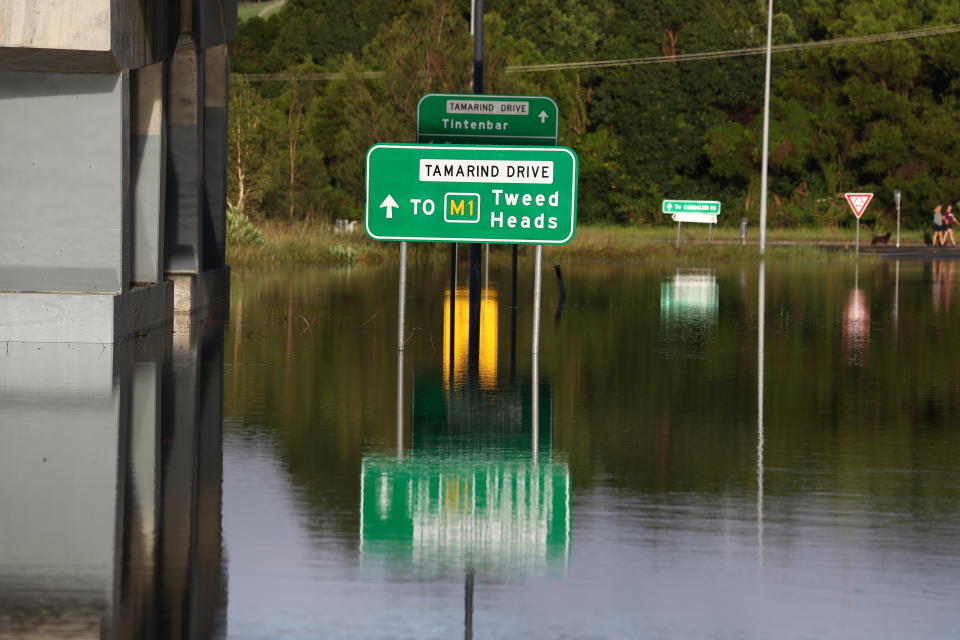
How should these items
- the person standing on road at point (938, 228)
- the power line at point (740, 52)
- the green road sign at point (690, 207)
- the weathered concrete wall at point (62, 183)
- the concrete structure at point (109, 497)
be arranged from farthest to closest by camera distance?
1. the power line at point (740, 52)
2. the person standing on road at point (938, 228)
3. the green road sign at point (690, 207)
4. the weathered concrete wall at point (62, 183)
5. the concrete structure at point (109, 497)

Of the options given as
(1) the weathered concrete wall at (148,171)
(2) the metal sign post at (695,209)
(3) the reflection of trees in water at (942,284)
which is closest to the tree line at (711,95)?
(2) the metal sign post at (695,209)

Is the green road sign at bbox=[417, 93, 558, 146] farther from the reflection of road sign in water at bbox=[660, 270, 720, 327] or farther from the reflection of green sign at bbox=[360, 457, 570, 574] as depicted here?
the reflection of green sign at bbox=[360, 457, 570, 574]

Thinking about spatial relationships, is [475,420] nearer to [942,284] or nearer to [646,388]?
[646,388]

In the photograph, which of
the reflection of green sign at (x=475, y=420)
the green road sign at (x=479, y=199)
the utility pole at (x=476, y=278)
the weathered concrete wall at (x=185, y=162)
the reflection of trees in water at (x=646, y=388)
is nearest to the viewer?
the reflection of trees in water at (x=646, y=388)

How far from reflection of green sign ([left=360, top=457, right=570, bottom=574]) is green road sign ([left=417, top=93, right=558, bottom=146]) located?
12.4 metres

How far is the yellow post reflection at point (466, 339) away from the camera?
18109 millimetres

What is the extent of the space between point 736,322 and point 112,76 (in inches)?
409

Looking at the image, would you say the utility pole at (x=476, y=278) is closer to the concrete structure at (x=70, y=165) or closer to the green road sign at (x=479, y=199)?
the green road sign at (x=479, y=199)

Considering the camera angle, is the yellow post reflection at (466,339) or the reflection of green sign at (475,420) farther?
the yellow post reflection at (466,339)

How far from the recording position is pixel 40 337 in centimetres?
1962

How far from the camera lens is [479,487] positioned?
11.5 metres

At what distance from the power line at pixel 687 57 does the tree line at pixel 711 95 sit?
0.20 meters

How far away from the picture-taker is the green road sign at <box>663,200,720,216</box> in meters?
60.7

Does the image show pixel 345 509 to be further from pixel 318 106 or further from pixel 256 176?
pixel 318 106
